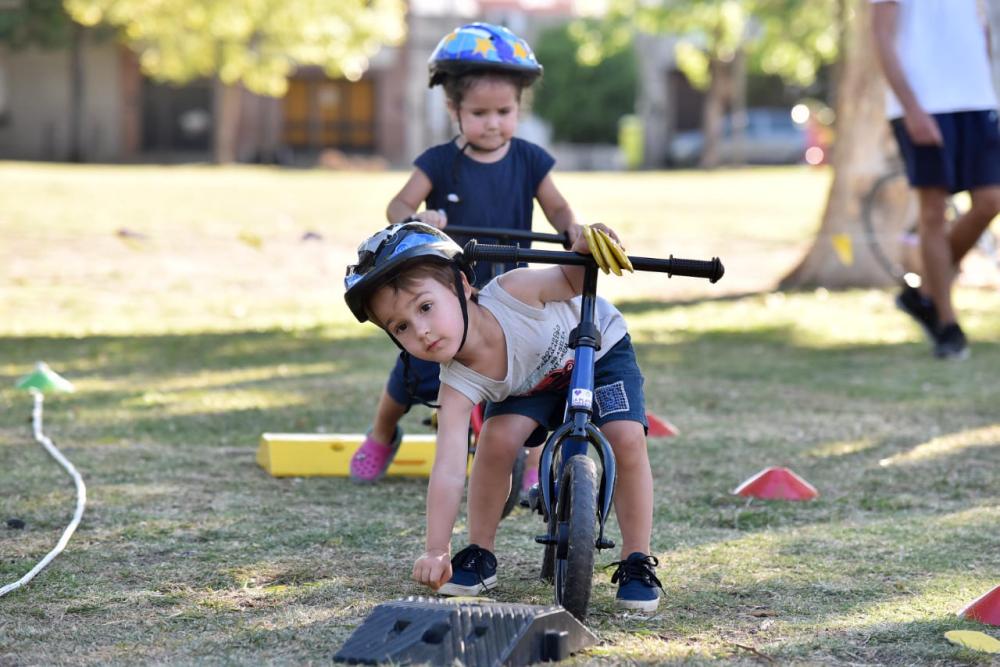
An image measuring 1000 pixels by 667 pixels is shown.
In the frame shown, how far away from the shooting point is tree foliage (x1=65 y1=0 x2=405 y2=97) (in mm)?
37844

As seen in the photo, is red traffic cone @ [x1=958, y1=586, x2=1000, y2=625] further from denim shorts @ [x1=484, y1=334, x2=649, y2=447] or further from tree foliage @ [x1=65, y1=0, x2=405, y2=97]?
tree foliage @ [x1=65, y1=0, x2=405, y2=97]

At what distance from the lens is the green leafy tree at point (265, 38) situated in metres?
37.7

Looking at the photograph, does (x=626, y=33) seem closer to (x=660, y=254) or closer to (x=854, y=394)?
(x=660, y=254)

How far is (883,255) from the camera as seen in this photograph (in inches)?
463

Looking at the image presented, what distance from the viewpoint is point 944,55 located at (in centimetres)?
788

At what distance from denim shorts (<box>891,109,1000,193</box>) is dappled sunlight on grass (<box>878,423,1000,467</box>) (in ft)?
5.72

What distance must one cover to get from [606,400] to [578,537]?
0.56 metres

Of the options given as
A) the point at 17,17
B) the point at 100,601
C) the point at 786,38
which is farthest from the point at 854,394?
the point at 17,17

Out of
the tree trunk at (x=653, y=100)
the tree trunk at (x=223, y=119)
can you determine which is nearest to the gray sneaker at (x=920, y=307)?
the tree trunk at (x=223, y=119)

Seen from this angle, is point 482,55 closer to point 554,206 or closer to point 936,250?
point 554,206

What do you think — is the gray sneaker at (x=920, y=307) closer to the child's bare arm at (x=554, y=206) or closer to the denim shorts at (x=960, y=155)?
the denim shorts at (x=960, y=155)

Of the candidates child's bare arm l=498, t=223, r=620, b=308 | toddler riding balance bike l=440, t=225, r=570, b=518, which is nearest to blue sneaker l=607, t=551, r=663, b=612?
toddler riding balance bike l=440, t=225, r=570, b=518

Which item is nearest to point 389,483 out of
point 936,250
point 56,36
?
point 936,250

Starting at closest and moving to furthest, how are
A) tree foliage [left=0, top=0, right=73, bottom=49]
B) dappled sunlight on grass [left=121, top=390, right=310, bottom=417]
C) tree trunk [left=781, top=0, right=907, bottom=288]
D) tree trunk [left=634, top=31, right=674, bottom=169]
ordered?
dappled sunlight on grass [left=121, top=390, right=310, bottom=417], tree trunk [left=781, top=0, right=907, bottom=288], tree foliage [left=0, top=0, right=73, bottom=49], tree trunk [left=634, top=31, right=674, bottom=169]
